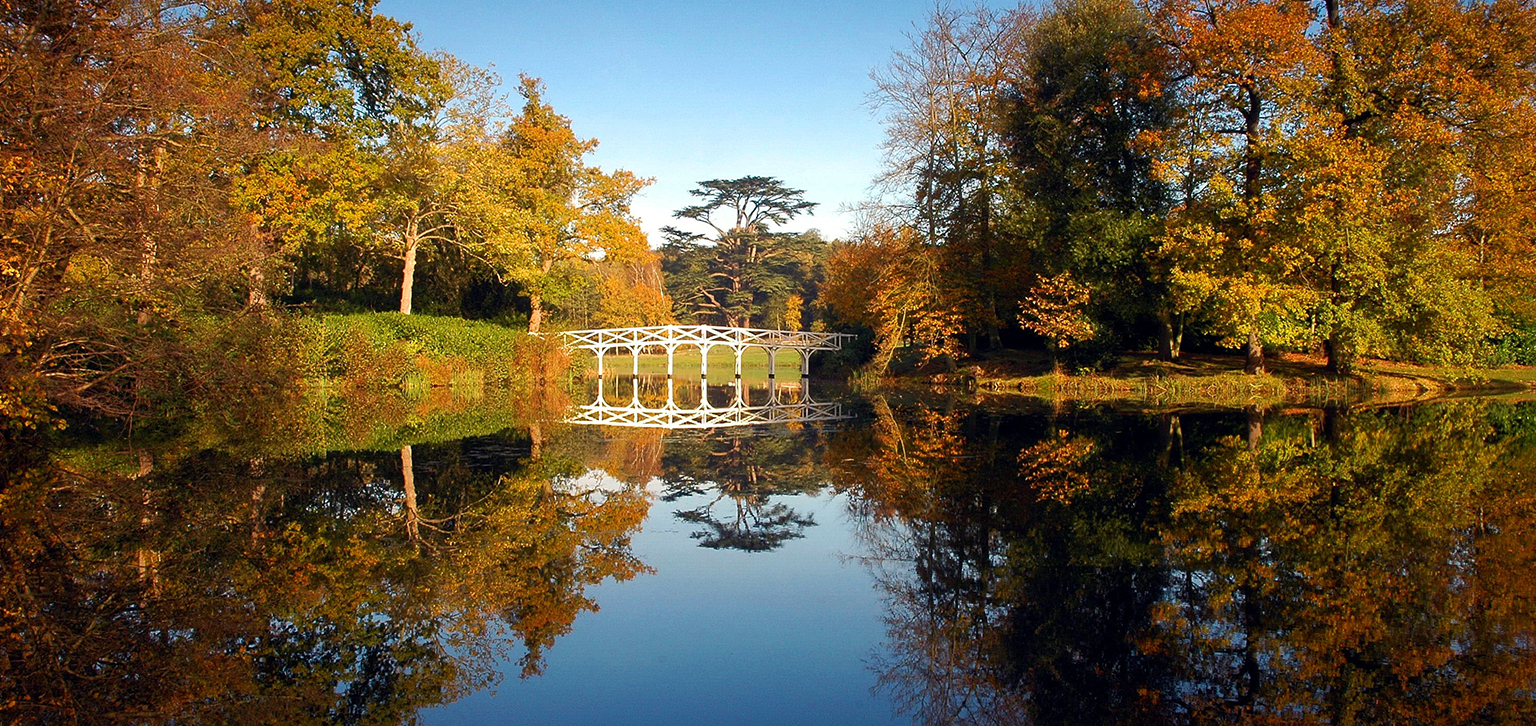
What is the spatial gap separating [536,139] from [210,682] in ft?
85.6

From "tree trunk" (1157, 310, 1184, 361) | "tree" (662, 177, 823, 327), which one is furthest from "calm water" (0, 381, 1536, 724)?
"tree" (662, 177, 823, 327)

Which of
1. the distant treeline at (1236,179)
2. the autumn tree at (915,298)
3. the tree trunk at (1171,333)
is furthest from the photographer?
the autumn tree at (915,298)

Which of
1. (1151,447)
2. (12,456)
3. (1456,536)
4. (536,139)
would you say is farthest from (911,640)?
(536,139)

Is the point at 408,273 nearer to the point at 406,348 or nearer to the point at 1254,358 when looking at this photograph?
the point at 406,348

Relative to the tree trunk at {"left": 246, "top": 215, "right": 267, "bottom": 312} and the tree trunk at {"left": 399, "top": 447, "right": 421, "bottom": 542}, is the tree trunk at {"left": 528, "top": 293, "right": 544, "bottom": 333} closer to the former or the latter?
the tree trunk at {"left": 246, "top": 215, "right": 267, "bottom": 312}

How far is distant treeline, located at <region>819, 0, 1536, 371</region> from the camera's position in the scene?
1622cm

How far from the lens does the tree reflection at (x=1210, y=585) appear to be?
347cm

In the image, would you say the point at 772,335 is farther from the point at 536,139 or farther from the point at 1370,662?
the point at 1370,662

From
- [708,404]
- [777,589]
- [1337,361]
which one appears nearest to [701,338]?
[708,404]

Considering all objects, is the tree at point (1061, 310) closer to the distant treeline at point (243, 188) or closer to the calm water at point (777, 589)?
the calm water at point (777, 589)

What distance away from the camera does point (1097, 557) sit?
5.48 m

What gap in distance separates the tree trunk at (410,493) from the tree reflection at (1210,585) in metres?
3.46

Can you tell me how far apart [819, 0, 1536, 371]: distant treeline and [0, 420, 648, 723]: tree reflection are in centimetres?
1489

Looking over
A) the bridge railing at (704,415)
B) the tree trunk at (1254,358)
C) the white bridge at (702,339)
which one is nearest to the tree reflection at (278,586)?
the bridge railing at (704,415)
